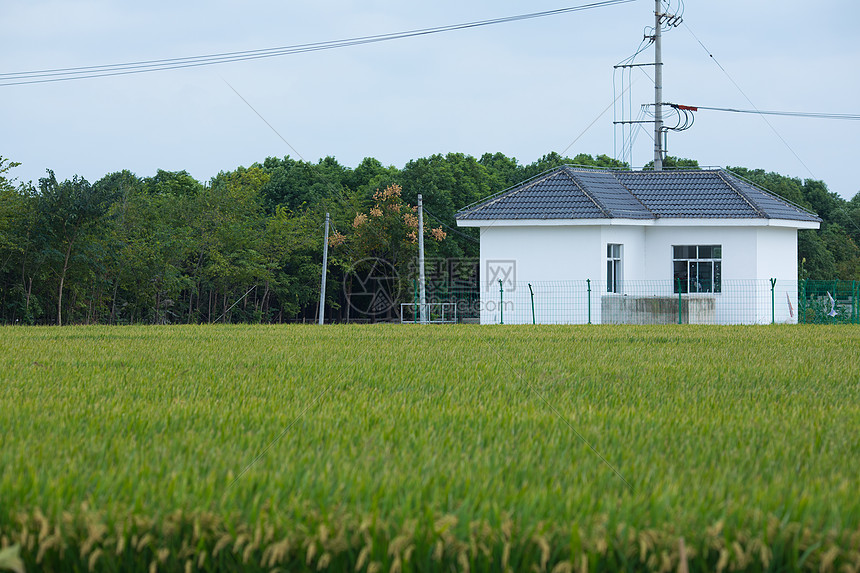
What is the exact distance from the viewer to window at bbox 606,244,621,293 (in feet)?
89.5

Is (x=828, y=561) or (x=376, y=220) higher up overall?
(x=376, y=220)

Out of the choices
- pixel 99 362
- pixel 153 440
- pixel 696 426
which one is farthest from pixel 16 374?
pixel 696 426

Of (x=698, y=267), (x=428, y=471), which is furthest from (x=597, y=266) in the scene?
A: (x=428, y=471)

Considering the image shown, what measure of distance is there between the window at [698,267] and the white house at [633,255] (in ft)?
0.11

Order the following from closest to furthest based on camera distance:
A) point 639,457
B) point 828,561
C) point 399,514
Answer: point 828,561 < point 399,514 < point 639,457

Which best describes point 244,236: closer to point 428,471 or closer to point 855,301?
point 855,301

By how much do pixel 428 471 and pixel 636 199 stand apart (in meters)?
27.6

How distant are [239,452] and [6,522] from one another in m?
1.22

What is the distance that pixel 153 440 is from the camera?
412 cm

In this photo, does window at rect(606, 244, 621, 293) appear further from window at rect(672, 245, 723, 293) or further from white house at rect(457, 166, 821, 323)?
window at rect(672, 245, 723, 293)

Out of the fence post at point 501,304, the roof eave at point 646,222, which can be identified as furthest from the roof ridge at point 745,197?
the fence post at point 501,304

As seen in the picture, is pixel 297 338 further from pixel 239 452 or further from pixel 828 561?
pixel 828 561

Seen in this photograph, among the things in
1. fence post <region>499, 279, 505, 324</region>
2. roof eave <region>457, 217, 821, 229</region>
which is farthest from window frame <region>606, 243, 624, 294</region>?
fence post <region>499, 279, 505, 324</region>

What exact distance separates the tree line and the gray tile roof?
12083 millimetres
